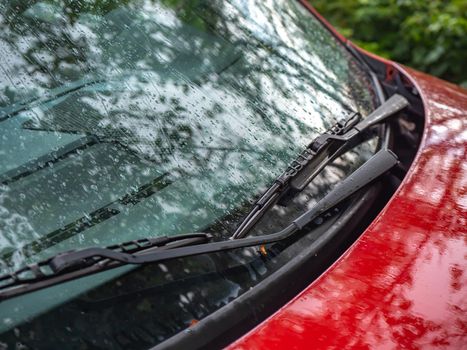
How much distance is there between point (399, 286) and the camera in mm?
1631

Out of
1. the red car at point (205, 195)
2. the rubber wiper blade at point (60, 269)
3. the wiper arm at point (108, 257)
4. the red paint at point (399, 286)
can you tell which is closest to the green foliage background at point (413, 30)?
the red car at point (205, 195)

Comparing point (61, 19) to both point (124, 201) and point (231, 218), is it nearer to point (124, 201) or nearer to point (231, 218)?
point (124, 201)

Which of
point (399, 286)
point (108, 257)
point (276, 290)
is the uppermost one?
point (108, 257)

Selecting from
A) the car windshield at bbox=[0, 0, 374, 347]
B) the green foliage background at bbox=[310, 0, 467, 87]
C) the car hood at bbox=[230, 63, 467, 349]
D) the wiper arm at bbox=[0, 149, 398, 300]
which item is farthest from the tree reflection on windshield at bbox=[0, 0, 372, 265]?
the green foliage background at bbox=[310, 0, 467, 87]

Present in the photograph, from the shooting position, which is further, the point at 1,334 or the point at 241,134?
the point at 241,134

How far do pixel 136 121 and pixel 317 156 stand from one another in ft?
1.80

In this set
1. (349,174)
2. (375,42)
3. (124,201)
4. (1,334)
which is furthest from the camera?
(375,42)

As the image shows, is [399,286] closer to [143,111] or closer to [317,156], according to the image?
[317,156]

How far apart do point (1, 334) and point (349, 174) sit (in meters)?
1.09

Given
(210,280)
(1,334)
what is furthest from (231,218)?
(1,334)

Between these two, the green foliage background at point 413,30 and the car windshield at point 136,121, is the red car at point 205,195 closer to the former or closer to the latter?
the car windshield at point 136,121

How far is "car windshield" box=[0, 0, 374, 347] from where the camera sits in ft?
5.42

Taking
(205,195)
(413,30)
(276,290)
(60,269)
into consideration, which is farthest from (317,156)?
(413,30)

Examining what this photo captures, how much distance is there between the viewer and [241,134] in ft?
6.56
